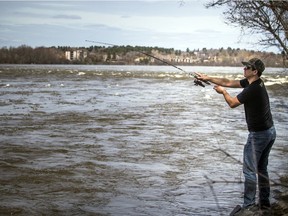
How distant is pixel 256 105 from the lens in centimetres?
584

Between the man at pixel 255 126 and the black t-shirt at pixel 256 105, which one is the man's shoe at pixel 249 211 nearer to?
the man at pixel 255 126

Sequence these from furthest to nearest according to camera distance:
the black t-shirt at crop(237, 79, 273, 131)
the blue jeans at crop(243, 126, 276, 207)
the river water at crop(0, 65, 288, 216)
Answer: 1. the river water at crop(0, 65, 288, 216)
2. the blue jeans at crop(243, 126, 276, 207)
3. the black t-shirt at crop(237, 79, 273, 131)

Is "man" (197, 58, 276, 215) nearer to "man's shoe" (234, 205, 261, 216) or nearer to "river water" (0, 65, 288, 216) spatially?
"man's shoe" (234, 205, 261, 216)

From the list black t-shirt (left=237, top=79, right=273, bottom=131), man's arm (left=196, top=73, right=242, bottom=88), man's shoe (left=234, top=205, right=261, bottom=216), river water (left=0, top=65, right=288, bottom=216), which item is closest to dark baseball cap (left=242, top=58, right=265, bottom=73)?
black t-shirt (left=237, top=79, right=273, bottom=131)

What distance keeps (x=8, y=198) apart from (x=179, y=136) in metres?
7.96

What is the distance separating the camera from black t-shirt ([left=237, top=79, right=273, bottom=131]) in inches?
228

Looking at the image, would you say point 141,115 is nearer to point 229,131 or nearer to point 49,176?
point 229,131

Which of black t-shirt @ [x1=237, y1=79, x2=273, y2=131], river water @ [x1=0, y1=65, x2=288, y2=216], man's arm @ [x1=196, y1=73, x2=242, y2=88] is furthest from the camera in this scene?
river water @ [x1=0, y1=65, x2=288, y2=216]

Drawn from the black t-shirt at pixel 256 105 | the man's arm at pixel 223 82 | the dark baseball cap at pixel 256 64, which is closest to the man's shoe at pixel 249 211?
the black t-shirt at pixel 256 105

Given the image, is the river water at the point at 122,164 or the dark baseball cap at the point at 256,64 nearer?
the dark baseball cap at the point at 256,64

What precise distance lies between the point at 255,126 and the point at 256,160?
19.1 inches

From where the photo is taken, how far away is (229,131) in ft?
52.0

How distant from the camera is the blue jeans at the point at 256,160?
19.5 feet

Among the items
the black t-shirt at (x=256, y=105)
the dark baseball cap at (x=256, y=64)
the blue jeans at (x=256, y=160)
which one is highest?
the dark baseball cap at (x=256, y=64)
